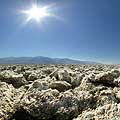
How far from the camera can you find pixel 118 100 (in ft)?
26.9

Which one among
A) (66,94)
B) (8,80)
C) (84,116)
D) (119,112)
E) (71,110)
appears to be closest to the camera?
(119,112)

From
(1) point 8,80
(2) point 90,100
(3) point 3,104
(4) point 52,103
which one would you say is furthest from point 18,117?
(1) point 8,80

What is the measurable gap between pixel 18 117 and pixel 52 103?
127 cm

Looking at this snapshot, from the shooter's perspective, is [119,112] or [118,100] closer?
[119,112]

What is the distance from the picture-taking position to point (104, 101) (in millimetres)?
7996

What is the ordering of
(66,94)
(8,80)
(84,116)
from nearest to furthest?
(84,116), (66,94), (8,80)

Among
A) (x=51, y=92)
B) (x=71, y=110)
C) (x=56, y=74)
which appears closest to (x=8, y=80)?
(x=56, y=74)

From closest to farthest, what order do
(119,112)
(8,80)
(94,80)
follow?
(119,112)
(94,80)
(8,80)

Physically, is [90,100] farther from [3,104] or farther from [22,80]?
[22,80]

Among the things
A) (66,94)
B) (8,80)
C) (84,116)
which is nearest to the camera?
(84,116)

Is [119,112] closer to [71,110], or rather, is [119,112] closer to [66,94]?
[71,110]

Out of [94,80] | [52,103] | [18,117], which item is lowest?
[18,117]

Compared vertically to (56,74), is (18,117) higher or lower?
lower

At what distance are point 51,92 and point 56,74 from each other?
15.3ft
